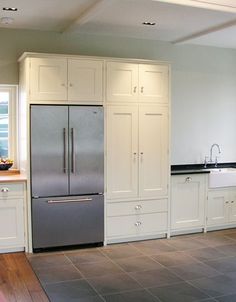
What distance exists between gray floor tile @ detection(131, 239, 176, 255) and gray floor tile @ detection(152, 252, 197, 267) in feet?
0.43

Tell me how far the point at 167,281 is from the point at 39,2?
293 cm

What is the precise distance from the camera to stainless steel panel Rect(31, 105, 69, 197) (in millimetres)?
4566

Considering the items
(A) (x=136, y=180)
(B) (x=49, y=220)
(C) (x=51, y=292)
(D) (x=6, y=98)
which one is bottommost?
(C) (x=51, y=292)

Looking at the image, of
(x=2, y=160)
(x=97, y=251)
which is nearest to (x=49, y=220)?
(x=97, y=251)

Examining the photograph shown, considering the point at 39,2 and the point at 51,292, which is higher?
the point at 39,2

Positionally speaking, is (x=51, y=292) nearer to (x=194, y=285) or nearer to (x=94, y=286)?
(x=94, y=286)

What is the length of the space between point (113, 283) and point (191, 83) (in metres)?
3.26

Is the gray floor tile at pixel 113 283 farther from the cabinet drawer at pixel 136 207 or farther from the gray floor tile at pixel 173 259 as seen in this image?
the cabinet drawer at pixel 136 207

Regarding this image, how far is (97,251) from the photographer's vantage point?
474 centimetres

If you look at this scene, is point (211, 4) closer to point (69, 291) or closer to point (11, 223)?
point (69, 291)

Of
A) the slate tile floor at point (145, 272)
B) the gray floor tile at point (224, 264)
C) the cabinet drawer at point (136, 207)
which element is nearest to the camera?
the slate tile floor at point (145, 272)

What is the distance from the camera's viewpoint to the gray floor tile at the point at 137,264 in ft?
13.7

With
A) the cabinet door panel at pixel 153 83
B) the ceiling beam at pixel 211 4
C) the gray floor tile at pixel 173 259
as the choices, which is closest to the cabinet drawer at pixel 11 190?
the gray floor tile at pixel 173 259

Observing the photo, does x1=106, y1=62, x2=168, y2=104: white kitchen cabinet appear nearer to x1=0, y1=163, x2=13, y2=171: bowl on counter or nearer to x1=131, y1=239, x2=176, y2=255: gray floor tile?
x1=0, y1=163, x2=13, y2=171: bowl on counter
